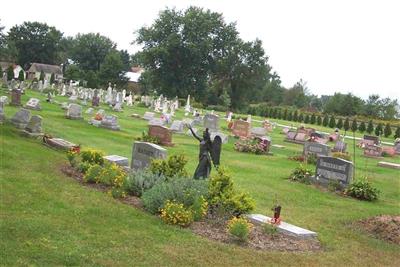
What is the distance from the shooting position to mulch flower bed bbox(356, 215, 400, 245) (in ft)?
37.9

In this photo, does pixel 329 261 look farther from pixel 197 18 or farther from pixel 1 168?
pixel 197 18

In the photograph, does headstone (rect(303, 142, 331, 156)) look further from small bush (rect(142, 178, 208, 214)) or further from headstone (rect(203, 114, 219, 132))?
small bush (rect(142, 178, 208, 214))

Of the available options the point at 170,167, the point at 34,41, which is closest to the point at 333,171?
the point at 170,167

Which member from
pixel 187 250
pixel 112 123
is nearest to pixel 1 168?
pixel 187 250

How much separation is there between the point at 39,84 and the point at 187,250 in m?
52.8

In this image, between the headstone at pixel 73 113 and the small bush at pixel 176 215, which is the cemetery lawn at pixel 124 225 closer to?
the small bush at pixel 176 215

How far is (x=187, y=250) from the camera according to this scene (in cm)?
862

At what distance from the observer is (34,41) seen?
359ft

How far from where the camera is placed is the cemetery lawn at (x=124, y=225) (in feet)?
26.0

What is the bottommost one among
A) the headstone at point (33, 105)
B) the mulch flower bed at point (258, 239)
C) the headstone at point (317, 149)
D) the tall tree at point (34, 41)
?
the mulch flower bed at point (258, 239)

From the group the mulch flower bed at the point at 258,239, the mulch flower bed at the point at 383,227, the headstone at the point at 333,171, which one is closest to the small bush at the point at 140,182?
the mulch flower bed at the point at 258,239

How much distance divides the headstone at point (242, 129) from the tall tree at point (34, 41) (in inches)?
3308

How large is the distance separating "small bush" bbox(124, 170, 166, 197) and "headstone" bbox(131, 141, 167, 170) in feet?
4.85

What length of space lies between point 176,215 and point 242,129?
22.8m
